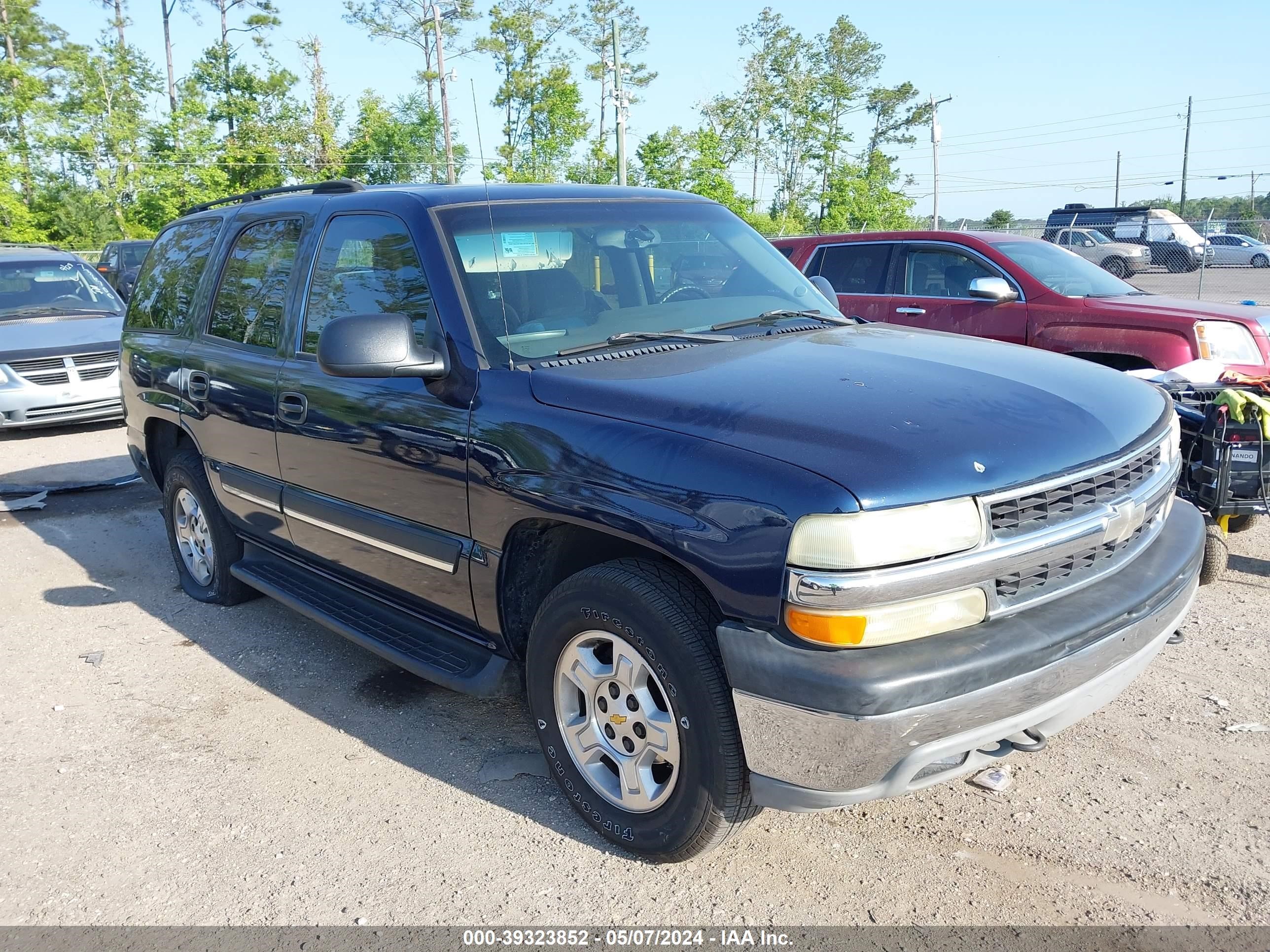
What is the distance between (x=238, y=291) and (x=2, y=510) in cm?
405

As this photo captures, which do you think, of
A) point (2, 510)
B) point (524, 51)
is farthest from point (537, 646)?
point (524, 51)

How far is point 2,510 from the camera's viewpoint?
7316 millimetres

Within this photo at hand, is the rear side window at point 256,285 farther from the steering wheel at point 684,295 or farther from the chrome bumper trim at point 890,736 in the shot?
the chrome bumper trim at point 890,736

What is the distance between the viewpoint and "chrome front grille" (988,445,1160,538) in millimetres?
2447

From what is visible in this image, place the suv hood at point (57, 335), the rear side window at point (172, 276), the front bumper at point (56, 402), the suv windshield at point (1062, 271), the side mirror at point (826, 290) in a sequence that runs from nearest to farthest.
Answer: the side mirror at point (826, 290) → the rear side window at point (172, 276) → the suv windshield at point (1062, 271) → the front bumper at point (56, 402) → the suv hood at point (57, 335)

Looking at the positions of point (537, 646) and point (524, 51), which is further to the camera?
point (524, 51)

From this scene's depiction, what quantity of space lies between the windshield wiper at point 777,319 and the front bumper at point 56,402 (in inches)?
303

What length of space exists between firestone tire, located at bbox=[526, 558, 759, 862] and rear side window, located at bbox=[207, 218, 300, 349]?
205cm

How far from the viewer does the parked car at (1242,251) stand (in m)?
31.2

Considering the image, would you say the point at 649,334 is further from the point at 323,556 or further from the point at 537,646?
the point at 323,556

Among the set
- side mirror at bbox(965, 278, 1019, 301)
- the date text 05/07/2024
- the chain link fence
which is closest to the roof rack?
the date text 05/07/2024

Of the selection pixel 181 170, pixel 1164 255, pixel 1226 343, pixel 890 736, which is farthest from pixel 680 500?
pixel 181 170

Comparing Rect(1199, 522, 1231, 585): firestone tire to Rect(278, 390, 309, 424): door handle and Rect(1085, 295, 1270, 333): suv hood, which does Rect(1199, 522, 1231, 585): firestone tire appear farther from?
Rect(278, 390, 309, 424): door handle

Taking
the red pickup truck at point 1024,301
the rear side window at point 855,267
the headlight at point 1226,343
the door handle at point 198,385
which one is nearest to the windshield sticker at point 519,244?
the door handle at point 198,385
